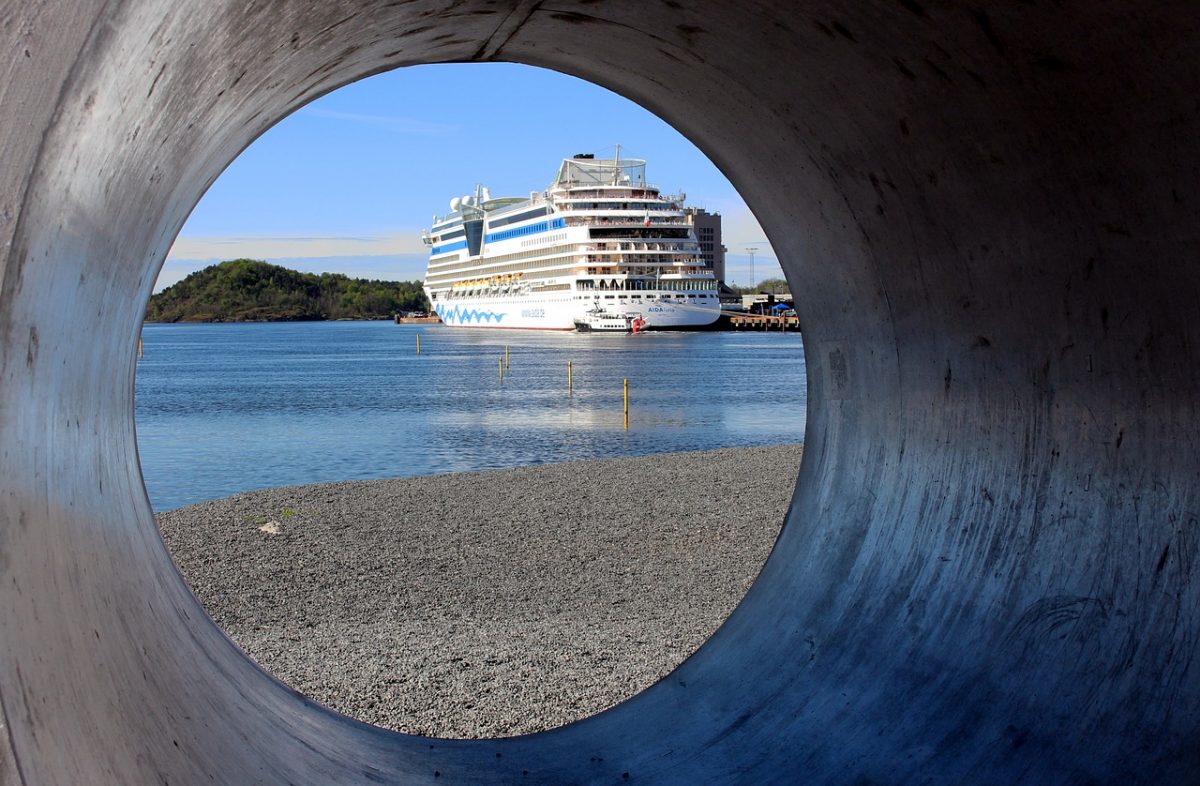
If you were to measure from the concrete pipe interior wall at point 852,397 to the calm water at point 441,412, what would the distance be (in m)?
14.7

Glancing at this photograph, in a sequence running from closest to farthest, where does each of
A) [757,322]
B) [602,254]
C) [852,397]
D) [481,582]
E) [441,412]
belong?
1. [852,397]
2. [481,582]
3. [441,412]
4. [602,254]
5. [757,322]

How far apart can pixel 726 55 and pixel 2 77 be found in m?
2.75

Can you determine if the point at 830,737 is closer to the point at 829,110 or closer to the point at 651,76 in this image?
the point at 829,110

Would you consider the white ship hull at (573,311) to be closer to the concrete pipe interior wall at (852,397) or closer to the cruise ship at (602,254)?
the cruise ship at (602,254)

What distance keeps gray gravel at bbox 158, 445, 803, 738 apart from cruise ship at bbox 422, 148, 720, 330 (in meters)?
59.6

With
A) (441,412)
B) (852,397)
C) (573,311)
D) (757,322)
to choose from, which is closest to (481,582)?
(852,397)

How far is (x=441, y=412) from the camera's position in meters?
33.1

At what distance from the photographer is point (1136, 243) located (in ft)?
9.45

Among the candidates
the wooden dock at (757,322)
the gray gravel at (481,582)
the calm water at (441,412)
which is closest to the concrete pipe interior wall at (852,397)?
the gray gravel at (481,582)

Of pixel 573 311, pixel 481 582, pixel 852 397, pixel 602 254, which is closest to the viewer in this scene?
pixel 852 397

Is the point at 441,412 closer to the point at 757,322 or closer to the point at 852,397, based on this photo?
the point at 852,397

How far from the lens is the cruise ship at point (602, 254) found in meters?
73.8

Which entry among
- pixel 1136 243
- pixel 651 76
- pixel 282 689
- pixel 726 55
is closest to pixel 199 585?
pixel 282 689

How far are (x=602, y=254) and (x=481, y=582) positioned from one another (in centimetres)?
6543
